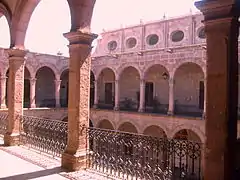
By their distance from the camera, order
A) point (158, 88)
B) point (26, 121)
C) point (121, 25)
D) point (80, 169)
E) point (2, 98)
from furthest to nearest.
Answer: point (121, 25) → point (158, 88) → point (2, 98) → point (26, 121) → point (80, 169)

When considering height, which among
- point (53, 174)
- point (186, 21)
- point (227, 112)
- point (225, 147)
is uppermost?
point (186, 21)

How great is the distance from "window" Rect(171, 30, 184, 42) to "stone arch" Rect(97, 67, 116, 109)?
19.9ft

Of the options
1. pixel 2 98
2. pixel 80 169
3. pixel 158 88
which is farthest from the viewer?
pixel 158 88

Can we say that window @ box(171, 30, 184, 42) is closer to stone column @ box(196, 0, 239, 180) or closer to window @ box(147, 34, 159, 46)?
window @ box(147, 34, 159, 46)

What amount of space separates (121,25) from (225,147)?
25.1m

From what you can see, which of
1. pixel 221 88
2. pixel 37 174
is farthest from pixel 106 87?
pixel 221 88

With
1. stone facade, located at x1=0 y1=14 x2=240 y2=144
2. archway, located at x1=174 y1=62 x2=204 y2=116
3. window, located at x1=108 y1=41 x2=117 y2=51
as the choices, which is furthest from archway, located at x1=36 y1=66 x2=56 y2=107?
archway, located at x1=174 y1=62 x2=204 y2=116

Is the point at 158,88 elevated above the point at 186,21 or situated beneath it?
situated beneath

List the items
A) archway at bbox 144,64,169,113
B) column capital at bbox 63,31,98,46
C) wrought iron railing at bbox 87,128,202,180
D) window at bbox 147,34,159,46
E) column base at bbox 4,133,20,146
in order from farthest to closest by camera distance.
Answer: window at bbox 147,34,159,46 < archway at bbox 144,64,169,113 < column base at bbox 4,133,20,146 < column capital at bbox 63,31,98,46 < wrought iron railing at bbox 87,128,202,180

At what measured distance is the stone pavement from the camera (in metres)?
5.04

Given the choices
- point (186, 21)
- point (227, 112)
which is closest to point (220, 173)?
point (227, 112)

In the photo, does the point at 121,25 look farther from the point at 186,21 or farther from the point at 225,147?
the point at 225,147

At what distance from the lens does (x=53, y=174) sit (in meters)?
5.19

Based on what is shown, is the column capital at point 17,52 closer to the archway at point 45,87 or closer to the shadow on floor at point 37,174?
the shadow on floor at point 37,174
